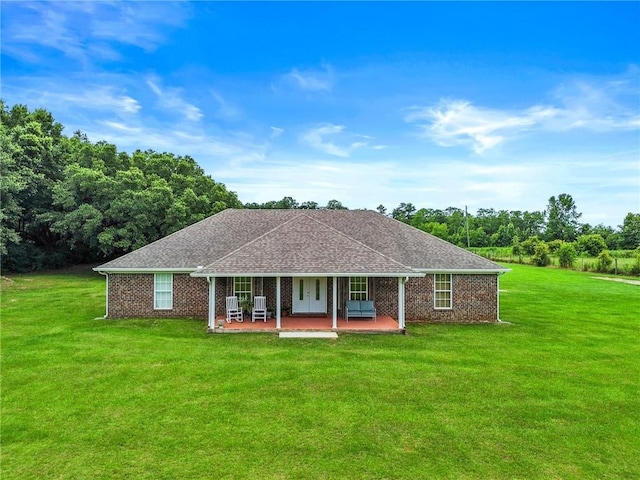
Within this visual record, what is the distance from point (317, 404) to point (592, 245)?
184ft

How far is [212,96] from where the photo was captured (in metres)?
27.4

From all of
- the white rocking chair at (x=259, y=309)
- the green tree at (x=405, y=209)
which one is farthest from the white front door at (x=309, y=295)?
the green tree at (x=405, y=209)

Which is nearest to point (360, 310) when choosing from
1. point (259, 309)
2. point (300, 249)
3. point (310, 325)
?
point (310, 325)

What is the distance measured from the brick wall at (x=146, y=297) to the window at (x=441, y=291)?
398 inches

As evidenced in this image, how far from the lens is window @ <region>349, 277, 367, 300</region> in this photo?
1673 centimetres

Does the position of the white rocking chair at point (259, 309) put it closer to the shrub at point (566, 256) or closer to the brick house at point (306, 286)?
the brick house at point (306, 286)

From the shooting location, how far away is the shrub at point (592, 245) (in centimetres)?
4947

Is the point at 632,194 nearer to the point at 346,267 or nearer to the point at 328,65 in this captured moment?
the point at 328,65

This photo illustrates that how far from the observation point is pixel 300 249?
50.6ft

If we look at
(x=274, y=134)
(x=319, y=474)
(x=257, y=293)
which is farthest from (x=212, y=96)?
(x=319, y=474)

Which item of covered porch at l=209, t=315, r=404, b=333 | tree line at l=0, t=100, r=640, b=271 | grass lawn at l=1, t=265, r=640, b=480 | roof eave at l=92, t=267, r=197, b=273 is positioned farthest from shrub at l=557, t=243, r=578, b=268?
roof eave at l=92, t=267, r=197, b=273

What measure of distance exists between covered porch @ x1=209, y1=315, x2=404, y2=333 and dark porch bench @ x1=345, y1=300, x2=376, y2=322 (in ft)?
0.92

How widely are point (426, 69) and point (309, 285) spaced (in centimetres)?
1661

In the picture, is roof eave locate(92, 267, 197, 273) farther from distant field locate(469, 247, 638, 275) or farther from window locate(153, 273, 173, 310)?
distant field locate(469, 247, 638, 275)
